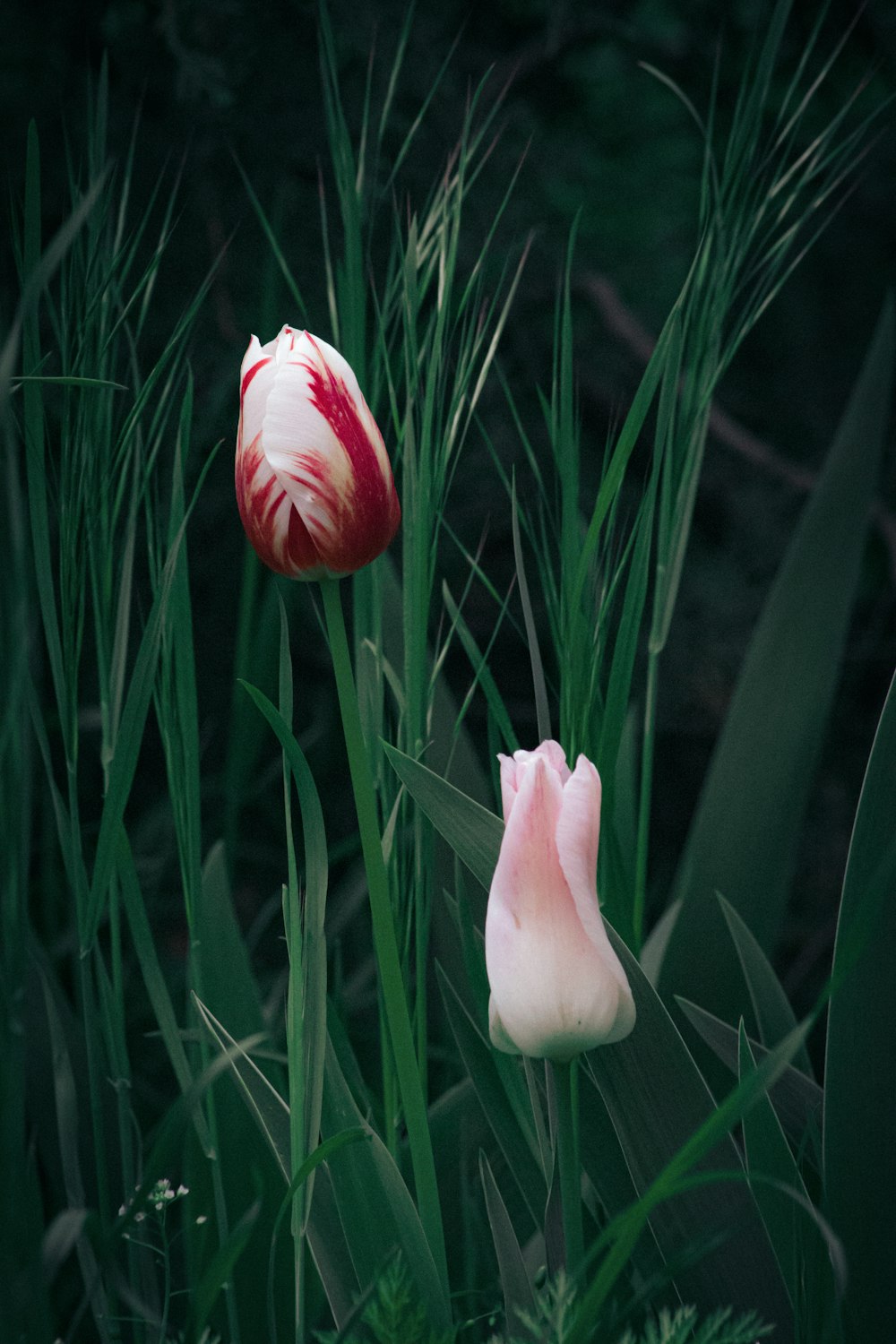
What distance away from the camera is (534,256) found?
0.76 m

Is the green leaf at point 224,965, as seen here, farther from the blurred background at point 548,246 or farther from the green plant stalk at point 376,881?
the blurred background at point 548,246

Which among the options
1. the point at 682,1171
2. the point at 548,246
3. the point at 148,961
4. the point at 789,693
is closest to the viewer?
the point at 682,1171

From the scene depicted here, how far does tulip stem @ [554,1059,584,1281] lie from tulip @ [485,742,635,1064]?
0.01 metres

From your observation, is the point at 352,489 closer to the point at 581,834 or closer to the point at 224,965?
the point at 581,834

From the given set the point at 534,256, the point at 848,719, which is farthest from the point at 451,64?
the point at 848,719

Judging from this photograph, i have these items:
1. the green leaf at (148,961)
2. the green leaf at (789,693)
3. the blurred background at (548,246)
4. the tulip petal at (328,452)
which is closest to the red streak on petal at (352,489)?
the tulip petal at (328,452)

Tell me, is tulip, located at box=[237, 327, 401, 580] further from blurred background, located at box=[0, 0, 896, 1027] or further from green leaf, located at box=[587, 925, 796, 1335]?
blurred background, located at box=[0, 0, 896, 1027]

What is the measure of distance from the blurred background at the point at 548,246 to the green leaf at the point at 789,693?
0.25 metres

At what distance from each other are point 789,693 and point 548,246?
40 cm

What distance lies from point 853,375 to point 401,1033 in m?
0.64

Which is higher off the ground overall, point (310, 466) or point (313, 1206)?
point (310, 466)

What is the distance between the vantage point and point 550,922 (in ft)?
0.79

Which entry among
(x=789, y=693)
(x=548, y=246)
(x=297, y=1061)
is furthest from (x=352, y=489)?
(x=548, y=246)

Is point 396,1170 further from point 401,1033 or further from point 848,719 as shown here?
point 848,719
